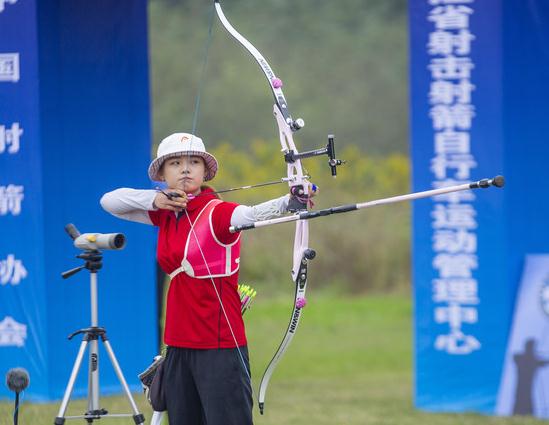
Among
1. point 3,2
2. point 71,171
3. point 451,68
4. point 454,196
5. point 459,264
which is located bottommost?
point 459,264

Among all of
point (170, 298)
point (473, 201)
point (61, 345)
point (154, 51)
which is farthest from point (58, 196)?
point (154, 51)

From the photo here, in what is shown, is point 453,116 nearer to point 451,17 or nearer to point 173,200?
point 451,17

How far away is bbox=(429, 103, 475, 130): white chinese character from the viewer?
7520 millimetres

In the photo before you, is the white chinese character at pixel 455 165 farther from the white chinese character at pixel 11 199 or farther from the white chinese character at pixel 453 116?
the white chinese character at pixel 11 199

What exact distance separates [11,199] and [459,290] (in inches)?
110

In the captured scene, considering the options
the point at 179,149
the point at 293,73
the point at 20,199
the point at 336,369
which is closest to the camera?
the point at 179,149

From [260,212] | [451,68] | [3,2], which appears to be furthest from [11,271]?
[260,212]

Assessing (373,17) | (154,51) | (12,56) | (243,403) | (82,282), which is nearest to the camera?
(243,403)

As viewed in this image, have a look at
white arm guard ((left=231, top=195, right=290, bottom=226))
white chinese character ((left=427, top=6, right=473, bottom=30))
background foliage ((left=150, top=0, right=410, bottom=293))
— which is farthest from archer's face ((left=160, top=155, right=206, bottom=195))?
background foliage ((left=150, top=0, right=410, bottom=293))

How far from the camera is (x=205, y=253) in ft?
15.4

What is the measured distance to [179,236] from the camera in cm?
473

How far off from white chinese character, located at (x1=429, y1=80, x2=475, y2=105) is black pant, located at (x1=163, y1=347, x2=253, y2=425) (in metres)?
3.22

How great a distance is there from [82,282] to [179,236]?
3302 mm

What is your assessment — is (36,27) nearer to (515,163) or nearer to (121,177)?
(121,177)
